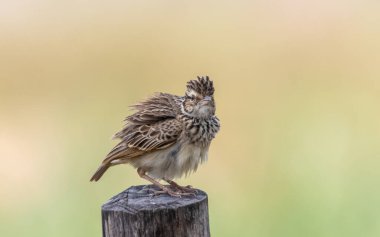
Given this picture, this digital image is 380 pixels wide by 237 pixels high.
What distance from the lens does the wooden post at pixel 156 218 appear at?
482cm

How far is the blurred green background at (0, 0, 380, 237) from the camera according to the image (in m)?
9.73

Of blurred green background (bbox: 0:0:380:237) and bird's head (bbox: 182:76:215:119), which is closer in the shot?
bird's head (bbox: 182:76:215:119)

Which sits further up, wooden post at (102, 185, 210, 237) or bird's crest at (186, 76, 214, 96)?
bird's crest at (186, 76, 214, 96)

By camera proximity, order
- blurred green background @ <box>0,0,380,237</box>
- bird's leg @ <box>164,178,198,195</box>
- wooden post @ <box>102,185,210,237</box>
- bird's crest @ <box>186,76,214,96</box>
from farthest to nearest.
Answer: blurred green background @ <box>0,0,380,237</box>
bird's crest @ <box>186,76,214,96</box>
bird's leg @ <box>164,178,198,195</box>
wooden post @ <box>102,185,210,237</box>

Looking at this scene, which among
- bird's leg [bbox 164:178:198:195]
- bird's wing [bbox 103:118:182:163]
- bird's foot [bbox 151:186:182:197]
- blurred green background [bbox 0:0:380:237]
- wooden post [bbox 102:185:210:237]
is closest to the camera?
wooden post [bbox 102:185:210:237]

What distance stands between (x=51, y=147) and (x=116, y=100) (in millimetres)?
1328

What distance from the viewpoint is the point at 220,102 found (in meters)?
12.8

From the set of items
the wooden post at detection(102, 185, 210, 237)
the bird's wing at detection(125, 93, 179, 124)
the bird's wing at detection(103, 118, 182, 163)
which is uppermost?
the bird's wing at detection(125, 93, 179, 124)

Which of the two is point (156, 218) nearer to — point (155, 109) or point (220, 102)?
point (155, 109)

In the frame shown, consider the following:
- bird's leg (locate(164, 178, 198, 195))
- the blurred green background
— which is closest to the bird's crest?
bird's leg (locate(164, 178, 198, 195))

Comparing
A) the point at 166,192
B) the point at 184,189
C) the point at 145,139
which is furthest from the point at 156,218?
the point at 145,139

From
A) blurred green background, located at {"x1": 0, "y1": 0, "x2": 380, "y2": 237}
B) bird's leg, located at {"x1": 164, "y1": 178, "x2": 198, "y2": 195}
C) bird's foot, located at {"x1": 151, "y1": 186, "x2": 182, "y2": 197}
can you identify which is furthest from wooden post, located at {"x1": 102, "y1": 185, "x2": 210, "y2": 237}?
blurred green background, located at {"x1": 0, "y1": 0, "x2": 380, "y2": 237}

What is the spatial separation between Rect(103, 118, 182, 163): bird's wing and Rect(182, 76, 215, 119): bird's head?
156 mm

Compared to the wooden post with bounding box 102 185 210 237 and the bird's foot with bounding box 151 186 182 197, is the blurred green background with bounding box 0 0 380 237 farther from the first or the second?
the wooden post with bounding box 102 185 210 237
